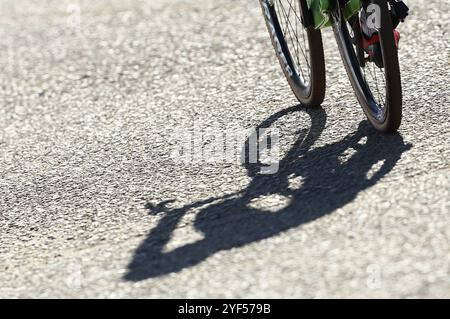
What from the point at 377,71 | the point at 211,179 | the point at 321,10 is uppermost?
the point at 321,10

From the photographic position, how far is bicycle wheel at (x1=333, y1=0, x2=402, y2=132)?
14.2 ft

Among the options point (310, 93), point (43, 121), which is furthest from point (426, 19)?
point (43, 121)

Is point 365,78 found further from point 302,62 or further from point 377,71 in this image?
point 302,62

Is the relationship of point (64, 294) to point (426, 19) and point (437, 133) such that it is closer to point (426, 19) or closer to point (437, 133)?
point (437, 133)

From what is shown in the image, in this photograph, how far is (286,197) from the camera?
444 cm

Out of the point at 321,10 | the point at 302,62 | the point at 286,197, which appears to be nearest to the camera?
the point at 286,197

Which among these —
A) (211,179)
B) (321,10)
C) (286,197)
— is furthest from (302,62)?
(286,197)

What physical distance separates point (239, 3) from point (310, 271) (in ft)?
15.2

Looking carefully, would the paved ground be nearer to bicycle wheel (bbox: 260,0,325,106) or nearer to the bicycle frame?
bicycle wheel (bbox: 260,0,325,106)

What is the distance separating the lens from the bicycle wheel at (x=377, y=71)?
433cm

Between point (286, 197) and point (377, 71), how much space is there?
104 cm

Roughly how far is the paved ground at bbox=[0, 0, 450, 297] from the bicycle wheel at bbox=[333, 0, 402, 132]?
5.6 inches

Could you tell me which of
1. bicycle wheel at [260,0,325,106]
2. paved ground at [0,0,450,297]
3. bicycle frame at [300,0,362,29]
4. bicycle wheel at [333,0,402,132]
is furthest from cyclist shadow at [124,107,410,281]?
bicycle frame at [300,0,362,29]

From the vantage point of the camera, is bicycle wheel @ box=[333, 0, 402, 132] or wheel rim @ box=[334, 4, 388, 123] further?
wheel rim @ box=[334, 4, 388, 123]
